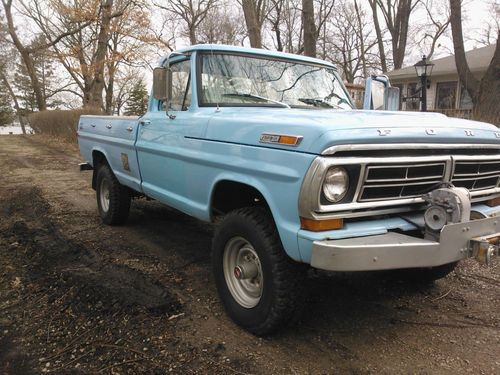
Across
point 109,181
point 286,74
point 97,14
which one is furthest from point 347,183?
point 97,14

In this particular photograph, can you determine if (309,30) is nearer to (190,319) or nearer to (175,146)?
(175,146)

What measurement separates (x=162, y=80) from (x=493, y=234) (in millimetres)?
2958

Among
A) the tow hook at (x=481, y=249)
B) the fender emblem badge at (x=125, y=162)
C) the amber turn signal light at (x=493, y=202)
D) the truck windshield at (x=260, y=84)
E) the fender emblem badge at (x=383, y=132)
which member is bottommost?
the tow hook at (x=481, y=249)

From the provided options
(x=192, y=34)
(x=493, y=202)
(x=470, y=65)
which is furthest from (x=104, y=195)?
(x=192, y=34)

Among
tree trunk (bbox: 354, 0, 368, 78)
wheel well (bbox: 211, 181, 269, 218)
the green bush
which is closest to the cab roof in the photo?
wheel well (bbox: 211, 181, 269, 218)

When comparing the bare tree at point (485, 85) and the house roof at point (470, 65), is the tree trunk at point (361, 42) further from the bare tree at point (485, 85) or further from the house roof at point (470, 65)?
the bare tree at point (485, 85)

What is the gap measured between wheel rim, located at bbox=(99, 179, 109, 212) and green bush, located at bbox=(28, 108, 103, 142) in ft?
46.2

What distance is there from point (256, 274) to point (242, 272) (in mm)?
101

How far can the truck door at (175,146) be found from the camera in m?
3.62

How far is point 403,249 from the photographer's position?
245 cm

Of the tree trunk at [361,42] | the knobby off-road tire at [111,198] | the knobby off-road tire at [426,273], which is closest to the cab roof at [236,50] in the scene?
the knobby off-road tire at [111,198]

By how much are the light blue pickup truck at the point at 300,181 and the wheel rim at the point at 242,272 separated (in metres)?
0.01

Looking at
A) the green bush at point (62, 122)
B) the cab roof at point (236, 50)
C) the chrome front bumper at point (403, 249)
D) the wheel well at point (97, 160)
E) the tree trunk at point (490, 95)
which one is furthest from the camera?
the green bush at point (62, 122)

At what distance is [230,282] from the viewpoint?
3.27 meters
